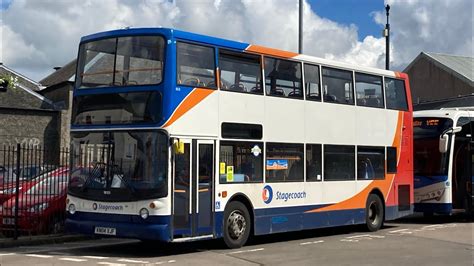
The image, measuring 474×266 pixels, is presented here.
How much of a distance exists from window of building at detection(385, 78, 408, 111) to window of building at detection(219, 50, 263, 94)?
5.15m

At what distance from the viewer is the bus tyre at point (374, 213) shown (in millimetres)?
15836

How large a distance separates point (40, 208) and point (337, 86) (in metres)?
7.56

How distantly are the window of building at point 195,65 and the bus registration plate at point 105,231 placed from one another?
117 inches

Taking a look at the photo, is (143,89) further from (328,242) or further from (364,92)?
(364,92)

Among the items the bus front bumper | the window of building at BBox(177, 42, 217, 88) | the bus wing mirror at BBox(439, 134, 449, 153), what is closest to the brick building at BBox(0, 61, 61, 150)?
the bus wing mirror at BBox(439, 134, 449, 153)

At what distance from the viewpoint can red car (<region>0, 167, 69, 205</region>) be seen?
44.1 feet

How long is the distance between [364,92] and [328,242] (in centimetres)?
426

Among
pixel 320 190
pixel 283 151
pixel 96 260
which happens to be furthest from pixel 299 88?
pixel 96 260

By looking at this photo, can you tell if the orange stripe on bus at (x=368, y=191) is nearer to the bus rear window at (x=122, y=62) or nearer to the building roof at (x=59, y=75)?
the bus rear window at (x=122, y=62)

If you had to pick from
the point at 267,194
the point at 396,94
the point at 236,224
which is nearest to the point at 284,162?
the point at 267,194

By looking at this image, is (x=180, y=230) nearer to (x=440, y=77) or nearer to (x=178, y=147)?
(x=178, y=147)

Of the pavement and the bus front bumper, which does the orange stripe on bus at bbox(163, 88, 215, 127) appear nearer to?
the bus front bumper

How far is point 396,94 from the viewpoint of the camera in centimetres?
1689

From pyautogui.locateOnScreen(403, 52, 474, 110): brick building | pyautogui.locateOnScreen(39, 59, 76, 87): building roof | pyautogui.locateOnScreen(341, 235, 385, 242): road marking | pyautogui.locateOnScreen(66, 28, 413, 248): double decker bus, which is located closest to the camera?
pyautogui.locateOnScreen(66, 28, 413, 248): double decker bus
